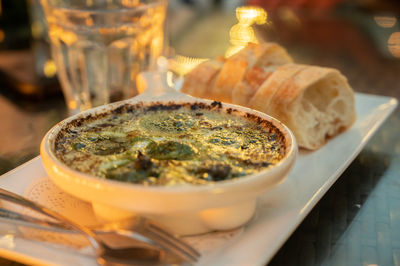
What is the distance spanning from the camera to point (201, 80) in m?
1.73

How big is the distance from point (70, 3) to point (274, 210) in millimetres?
1592

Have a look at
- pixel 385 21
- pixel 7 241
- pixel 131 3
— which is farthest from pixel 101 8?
pixel 385 21

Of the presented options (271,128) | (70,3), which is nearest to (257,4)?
(70,3)

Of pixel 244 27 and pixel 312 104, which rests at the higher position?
pixel 312 104

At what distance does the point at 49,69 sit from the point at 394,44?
224 centimetres

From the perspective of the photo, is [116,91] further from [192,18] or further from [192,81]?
[192,18]

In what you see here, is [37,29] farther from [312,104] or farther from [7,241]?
[7,241]

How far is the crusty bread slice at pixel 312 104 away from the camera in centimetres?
148

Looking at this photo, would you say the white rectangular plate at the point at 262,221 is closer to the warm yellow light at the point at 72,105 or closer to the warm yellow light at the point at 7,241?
the warm yellow light at the point at 7,241

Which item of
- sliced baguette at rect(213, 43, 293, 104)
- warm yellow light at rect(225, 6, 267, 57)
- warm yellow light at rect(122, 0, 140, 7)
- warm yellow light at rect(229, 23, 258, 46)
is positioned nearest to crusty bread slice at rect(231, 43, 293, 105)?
sliced baguette at rect(213, 43, 293, 104)

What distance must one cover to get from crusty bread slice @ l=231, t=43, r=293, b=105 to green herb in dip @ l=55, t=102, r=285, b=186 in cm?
27

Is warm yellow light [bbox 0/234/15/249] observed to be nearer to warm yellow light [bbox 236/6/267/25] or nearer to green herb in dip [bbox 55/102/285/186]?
green herb in dip [bbox 55/102/285/186]

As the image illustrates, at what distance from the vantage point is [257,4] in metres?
4.53

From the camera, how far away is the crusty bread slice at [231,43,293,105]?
160 centimetres
